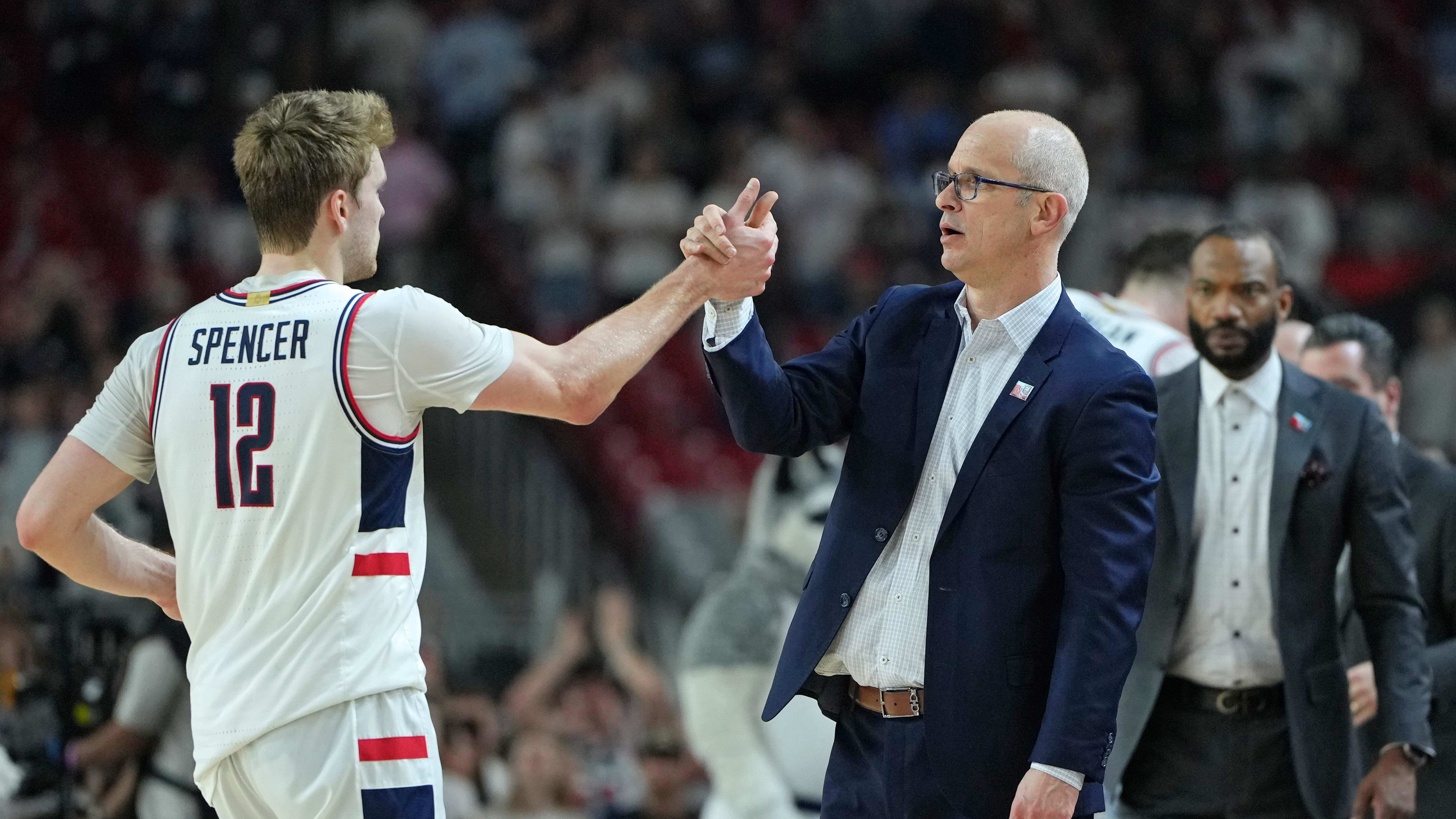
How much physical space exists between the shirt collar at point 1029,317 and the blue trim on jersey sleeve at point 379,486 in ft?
4.38

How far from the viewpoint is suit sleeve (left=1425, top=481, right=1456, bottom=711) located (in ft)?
16.6

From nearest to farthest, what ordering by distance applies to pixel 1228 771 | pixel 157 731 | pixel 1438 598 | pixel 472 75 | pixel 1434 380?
pixel 1228 771
pixel 1438 598
pixel 157 731
pixel 1434 380
pixel 472 75

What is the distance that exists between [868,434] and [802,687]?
23.1 inches

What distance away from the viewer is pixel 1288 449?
4645mm

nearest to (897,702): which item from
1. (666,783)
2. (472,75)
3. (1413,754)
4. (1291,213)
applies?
(1413,754)

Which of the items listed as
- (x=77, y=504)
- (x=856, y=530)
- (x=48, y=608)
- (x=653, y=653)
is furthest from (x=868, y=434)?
(x=653, y=653)

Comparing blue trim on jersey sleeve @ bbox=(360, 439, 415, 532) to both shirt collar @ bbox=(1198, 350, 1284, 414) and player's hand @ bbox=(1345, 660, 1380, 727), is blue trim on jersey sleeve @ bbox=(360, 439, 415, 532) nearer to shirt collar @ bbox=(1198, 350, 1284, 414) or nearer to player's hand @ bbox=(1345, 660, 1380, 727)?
shirt collar @ bbox=(1198, 350, 1284, 414)

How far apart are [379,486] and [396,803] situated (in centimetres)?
62

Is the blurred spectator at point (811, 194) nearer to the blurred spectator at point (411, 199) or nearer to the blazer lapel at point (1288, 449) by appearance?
the blurred spectator at point (411, 199)

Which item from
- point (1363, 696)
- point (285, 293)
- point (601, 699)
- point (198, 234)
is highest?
point (198, 234)

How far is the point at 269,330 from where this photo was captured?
3.34m

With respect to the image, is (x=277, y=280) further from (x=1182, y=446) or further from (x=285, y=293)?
(x=1182, y=446)

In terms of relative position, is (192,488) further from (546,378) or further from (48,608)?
(48,608)

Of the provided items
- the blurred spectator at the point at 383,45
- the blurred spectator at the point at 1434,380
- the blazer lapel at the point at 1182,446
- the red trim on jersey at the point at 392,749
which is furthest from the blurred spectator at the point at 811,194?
the red trim on jersey at the point at 392,749
